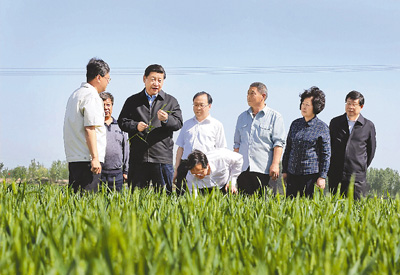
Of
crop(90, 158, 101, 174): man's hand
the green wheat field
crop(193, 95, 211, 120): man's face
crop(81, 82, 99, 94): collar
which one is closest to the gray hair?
crop(193, 95, 211, 120): man's face

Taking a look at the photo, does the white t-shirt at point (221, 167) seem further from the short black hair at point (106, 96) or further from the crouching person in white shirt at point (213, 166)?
the short black hair at point (106, 96)

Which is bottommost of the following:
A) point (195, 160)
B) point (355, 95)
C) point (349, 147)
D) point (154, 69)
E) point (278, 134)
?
point (195, 160)

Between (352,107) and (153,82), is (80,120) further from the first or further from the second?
(352,107)

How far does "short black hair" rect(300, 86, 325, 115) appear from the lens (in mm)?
5742

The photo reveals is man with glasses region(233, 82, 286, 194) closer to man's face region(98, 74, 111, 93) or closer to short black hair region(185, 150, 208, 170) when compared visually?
short black hair region(185, 150, 208, 170)

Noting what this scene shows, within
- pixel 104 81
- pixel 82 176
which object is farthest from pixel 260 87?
pixel 82 176

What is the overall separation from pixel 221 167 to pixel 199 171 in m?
0.32

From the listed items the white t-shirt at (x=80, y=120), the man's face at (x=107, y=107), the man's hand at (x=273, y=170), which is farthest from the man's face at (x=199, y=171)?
the man's face at (x=107, y=107)

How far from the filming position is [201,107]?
18.7ft

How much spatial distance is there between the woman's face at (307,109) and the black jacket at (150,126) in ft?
4.94

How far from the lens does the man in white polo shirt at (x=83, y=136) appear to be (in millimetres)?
4480

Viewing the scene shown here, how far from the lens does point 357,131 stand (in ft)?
21.4

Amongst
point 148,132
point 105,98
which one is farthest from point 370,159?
point 105,98

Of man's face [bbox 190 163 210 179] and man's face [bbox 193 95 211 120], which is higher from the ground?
man's face [bbox 193 95 211 120]
